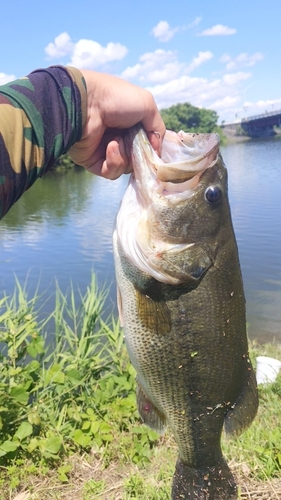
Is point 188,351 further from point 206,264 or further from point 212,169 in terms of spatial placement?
point 212,169

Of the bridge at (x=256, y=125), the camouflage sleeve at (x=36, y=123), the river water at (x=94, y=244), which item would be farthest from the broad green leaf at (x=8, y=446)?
the bridge at (x=256, y=125)

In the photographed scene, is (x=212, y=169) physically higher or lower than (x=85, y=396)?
higher

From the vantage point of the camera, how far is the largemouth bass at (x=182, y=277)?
2078mm

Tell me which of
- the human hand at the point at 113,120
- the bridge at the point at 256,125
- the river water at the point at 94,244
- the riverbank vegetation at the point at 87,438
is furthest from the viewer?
the bridge at the point at 256,125

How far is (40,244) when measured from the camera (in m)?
14.9

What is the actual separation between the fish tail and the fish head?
3.31 ft

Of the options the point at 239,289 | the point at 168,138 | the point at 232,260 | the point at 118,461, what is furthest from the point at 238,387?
the point at 118,461

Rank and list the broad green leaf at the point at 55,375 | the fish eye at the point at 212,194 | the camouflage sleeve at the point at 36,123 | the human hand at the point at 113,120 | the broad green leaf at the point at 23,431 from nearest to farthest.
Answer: the camouflage sleeve at the point at 36,123, the human hand at the point at 113,120, the fish eye at the point at 212,194, the broad green leaf at the point at 23,431, the broad green leaf at the point at 55,375

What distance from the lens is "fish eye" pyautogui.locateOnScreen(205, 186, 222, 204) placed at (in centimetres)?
213

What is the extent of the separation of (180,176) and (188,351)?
0.78 meters

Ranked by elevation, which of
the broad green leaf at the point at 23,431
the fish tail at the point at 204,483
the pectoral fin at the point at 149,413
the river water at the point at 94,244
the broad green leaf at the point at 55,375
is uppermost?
the pectoral fin at the point at 149,413

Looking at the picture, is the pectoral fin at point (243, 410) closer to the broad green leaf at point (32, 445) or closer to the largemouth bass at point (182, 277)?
the largemouth bass at point (182, 277)

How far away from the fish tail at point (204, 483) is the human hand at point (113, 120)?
1.52 meters

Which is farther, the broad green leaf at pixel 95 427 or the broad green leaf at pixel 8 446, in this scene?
the broad green leaf at pixel 95 427
